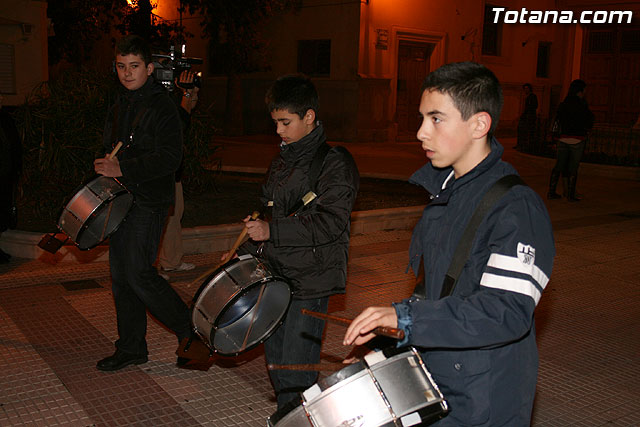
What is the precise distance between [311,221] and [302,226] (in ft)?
0.17

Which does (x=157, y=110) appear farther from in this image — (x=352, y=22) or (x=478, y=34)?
(x=478, y=34)

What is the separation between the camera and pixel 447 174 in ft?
7.92

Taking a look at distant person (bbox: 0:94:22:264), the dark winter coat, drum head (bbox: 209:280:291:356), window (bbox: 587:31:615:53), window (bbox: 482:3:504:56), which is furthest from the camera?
window (bbox: 587:31:615:53)

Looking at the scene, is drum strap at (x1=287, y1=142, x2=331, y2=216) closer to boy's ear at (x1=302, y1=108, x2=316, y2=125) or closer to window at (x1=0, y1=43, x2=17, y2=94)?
boy's ear at (x1=302, y1=108, x2=316, y2=125)

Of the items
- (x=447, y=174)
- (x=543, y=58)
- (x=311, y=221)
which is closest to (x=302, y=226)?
(x=311, y=221)

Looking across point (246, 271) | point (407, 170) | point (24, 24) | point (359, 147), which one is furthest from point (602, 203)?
point (24, 24)

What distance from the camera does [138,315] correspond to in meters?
4.63

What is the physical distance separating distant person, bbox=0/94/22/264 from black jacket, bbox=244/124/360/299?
190 inches

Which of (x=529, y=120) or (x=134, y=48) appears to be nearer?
(x=134, y=48)

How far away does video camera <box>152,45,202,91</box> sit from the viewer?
19.6 feet

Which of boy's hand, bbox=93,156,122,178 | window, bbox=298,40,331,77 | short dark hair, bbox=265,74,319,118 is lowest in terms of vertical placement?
boy's hand, bbox=93,156,122,178

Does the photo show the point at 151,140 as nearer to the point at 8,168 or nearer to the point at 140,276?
the point at 140,276

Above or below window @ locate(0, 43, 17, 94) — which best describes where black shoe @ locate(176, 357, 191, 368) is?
below

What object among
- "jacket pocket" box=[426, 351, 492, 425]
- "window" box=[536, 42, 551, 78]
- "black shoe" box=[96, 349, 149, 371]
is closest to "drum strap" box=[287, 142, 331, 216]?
"jacket pocket" box=[426, 351, 492, 425]
